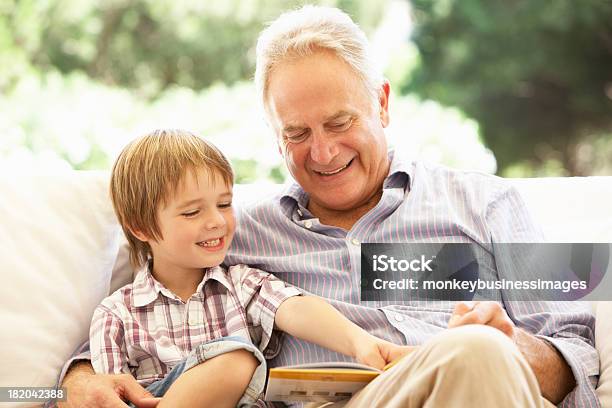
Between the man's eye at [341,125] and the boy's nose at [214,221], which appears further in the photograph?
the man's eye at [341,125]

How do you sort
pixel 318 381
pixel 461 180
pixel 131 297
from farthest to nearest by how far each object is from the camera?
pixel 461 180 → pixel 131 297 → pixel 318 381

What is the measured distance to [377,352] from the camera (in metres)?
1.54

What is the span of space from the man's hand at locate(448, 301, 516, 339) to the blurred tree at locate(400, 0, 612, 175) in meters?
5.01

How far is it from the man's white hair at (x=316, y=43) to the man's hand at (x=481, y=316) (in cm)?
73

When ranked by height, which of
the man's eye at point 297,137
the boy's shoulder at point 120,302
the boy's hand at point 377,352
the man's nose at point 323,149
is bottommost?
the boy's hand at point 377,352

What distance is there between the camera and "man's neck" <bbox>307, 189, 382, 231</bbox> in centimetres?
195

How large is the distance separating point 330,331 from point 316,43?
0.68 meters

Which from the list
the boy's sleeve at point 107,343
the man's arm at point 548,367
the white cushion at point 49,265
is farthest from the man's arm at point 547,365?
the white cushion at point 49,265

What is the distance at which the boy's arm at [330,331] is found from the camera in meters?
1.53

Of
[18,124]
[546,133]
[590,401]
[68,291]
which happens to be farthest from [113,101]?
[590,401]

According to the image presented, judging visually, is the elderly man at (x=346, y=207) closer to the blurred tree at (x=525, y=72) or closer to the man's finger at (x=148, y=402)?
the man's finger at (x=148, y=402)

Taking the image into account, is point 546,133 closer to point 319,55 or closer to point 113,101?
point 113,101

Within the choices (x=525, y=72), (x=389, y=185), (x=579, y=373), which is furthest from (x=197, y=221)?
(x=525, y=72)

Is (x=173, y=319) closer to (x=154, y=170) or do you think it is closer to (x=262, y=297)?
(x=262, y=297)
